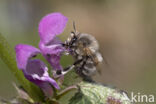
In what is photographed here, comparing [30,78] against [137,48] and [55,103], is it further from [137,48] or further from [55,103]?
[137,48]

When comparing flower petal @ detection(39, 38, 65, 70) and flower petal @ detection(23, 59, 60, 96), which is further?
flower petal @ detection(39, 38, 65, 70)

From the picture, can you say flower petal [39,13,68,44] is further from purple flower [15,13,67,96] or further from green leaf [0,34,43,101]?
green leaf [0,34,43,101]

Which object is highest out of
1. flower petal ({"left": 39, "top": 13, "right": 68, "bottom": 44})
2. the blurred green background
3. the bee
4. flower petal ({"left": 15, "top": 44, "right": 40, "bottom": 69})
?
flower petal ({"left": 39, "top": 13, "right": 68, "bottom": 44})

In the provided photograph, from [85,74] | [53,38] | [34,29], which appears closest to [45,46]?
[53,38]

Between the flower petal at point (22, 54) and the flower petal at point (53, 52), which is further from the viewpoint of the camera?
the flower petal at point (53, 52)

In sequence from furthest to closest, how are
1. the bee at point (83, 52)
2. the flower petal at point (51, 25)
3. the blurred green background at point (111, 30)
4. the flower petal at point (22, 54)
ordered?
1. the blurred green background at point (111, 30)
2. the bee at point (83, 52)
3. the flower petal at point (51, 25)
4. the flower petal at point (22, 54)

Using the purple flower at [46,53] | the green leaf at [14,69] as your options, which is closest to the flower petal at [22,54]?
the purple flower at [46,53]

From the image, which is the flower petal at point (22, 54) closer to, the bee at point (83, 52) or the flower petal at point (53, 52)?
the flower petal at point (53, 52)

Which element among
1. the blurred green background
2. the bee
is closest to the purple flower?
the bee
